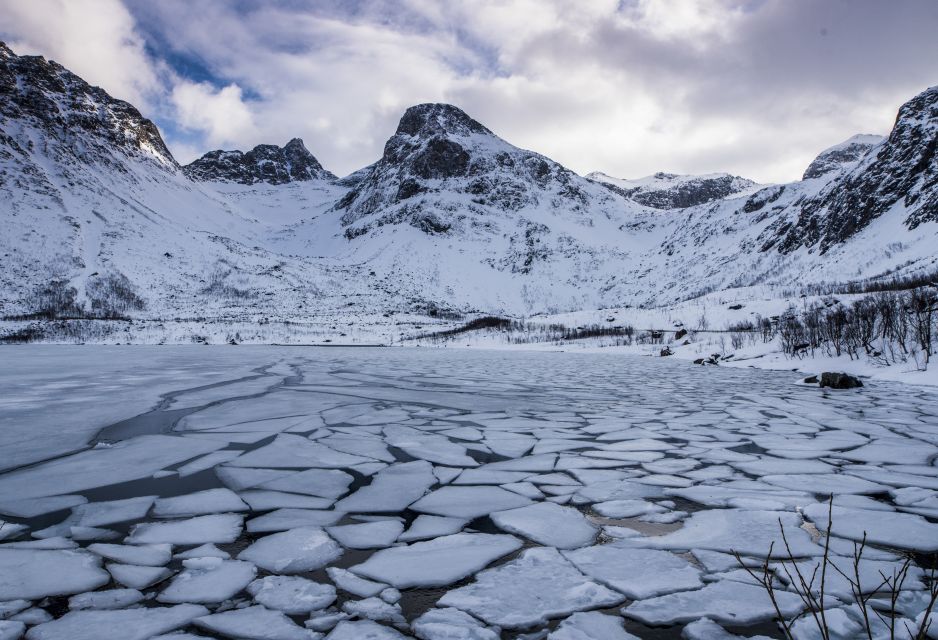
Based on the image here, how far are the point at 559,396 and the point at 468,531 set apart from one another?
176 inches

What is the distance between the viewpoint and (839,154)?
4990 inches

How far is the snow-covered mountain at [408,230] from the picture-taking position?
40.8 meters

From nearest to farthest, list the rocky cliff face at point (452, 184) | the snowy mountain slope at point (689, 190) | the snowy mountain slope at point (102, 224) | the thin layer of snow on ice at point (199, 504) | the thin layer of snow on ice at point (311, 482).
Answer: the thin layer of snow on ice at point (199, 504)
the thin layer of snow on ice at point (311, 482)
the snowy mountain slope at point (102, 224)
the rocky cliff face at point (452, 184)
the snowy mountain slope at point (689, 190)

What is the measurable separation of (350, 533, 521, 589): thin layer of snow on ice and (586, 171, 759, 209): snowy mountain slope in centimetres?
12838

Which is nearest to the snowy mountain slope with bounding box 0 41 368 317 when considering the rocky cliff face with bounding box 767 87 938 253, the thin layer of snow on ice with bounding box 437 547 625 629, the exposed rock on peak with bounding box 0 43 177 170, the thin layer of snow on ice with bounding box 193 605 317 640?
the exposed rock on peak with bounding box 0 43 177 170

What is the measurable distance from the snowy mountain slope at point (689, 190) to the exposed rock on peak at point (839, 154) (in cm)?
1393

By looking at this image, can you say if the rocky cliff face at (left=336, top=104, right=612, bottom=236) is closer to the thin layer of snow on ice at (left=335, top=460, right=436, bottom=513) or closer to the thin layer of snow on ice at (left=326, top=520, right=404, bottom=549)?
the thin layer of snow on ice at (left=335, top=460, right=436, bottom=513)

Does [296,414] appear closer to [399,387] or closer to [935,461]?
[399,387]

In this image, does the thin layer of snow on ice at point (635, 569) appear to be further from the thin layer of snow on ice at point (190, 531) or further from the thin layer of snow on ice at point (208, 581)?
the thin layer of snow on ice at point (190, 531)

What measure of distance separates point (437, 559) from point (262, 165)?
144843 mm

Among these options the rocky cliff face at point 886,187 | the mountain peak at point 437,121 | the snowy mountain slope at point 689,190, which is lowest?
the rocky cliff face at point 886,187

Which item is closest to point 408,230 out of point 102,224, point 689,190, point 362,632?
point 102,224

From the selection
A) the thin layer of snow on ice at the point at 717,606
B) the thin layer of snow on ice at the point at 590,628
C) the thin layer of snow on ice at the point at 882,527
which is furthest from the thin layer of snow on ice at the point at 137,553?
the thin layer of snow on ice at the point at 882,527

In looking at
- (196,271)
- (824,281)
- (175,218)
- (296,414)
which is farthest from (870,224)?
(175,218)
